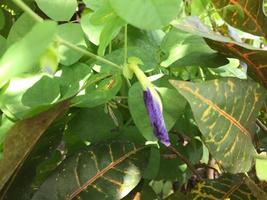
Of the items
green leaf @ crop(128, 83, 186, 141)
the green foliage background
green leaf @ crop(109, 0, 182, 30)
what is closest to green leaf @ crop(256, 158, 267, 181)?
the green foliage background

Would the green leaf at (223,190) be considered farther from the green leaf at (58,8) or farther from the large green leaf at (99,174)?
the green leaf at (58,8)

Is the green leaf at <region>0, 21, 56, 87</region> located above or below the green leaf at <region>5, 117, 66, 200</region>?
above

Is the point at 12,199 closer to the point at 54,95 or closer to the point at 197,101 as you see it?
the point at 54,95

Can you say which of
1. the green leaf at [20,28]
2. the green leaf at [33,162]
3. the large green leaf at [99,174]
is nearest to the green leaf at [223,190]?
the large green leaf at [99,174]

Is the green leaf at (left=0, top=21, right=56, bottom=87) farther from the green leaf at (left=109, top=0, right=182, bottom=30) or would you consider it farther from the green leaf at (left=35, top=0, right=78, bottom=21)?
the green leaf at (left=35, top=0, right=78, bottom=21)

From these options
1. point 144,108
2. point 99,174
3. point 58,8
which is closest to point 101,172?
point 99,174

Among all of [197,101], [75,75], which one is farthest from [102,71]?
[197,101]
